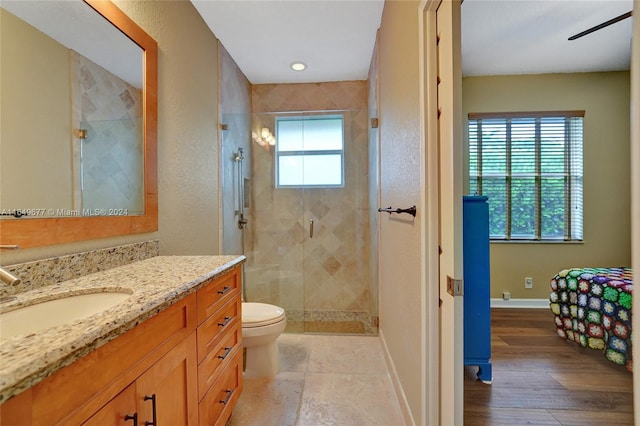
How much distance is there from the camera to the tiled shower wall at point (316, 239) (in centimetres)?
288

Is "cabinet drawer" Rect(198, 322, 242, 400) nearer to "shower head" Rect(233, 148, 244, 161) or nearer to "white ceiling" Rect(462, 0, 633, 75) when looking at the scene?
"shower head" Rect(233, 148, 244, 161)

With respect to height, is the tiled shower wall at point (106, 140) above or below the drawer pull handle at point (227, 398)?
above

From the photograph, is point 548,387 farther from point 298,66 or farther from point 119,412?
point 298,66

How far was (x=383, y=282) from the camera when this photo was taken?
2.23 metres

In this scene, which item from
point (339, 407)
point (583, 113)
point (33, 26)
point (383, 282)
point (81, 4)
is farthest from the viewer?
point (583, 113)

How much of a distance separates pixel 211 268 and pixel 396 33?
1664 millimetres

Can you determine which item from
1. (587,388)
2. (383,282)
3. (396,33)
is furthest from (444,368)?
(396,33)

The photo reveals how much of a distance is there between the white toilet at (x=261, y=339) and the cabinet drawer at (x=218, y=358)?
0.29 m

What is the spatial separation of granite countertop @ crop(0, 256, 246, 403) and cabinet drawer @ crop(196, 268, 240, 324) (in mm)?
67

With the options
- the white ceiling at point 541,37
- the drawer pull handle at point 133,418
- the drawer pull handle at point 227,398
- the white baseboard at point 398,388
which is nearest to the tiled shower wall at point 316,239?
the white baseboard at point 398,388

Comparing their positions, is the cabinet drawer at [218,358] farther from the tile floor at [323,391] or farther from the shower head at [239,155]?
the shower head at [239,155]

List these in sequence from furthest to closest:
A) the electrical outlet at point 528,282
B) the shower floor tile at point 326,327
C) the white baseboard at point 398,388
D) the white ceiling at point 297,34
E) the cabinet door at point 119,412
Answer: the electrical outlet at point 528,282, the shower floor tile at point 326,327, the white ceiling at point 297,34, the white baseboard at point 398,388, the cabinet door at point 119,412

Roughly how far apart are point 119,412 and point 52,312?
41 cm

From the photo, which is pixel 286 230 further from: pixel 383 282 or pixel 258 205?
pixel 383 282
